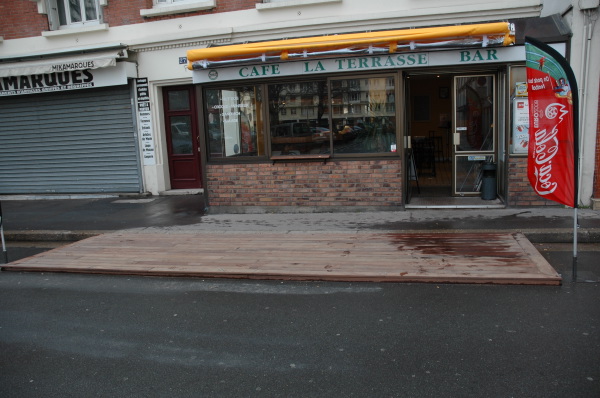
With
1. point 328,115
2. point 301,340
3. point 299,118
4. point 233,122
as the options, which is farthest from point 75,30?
point 301,340

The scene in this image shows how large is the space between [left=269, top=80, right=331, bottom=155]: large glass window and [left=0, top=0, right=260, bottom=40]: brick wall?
11.7 feet

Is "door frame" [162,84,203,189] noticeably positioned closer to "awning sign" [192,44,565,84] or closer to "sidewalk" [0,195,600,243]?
"sidewalk" [0,195,600,243]

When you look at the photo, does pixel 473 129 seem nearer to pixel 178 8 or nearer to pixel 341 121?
pixel 341 121

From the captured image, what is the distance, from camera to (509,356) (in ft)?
13.3

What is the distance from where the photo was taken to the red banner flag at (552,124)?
568 centimetres

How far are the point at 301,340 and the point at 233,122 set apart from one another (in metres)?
6.64

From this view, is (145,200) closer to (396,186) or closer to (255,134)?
(255,134)

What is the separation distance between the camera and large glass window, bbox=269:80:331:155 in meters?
9.88

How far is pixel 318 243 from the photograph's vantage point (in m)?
7.67

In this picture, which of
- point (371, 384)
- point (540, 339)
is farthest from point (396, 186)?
point (371, 384)

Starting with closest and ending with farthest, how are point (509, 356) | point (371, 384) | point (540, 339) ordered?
point (371, 384), point (509, 356), point (540, 339)

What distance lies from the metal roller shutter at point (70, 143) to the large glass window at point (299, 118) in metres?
4.64

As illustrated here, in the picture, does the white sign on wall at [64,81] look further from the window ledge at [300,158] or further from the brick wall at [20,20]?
the window ledge at [300,158]

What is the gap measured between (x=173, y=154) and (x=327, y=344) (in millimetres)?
9687
